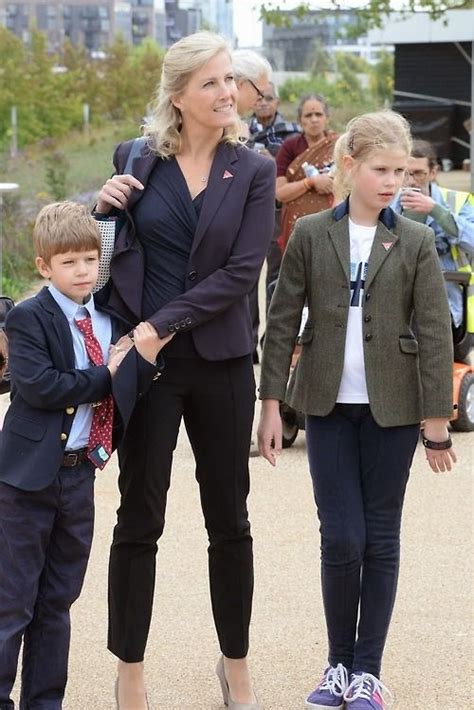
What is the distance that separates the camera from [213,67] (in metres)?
3.89

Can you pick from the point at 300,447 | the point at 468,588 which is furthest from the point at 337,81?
the point at 468,588

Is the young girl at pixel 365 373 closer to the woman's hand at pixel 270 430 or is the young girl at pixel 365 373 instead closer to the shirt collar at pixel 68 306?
the woman's hand at pixel 270 430

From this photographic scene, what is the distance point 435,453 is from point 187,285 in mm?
907

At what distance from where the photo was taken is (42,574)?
383cm

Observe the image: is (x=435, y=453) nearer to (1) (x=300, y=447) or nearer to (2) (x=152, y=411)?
(2) (x=152, y=411)

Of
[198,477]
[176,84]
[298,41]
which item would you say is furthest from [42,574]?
[298,41]

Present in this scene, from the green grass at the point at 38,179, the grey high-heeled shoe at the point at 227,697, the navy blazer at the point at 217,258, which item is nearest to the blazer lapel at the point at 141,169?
the navy blazer at the point at 217,258

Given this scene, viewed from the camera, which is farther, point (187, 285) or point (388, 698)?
point (388, 698)

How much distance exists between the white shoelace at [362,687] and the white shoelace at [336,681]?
3cm

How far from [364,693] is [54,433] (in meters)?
1.24

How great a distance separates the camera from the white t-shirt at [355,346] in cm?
410

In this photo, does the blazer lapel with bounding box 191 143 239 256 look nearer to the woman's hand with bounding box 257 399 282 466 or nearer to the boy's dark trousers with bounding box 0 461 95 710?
the woman's hand with bounding box 257 399 282 466

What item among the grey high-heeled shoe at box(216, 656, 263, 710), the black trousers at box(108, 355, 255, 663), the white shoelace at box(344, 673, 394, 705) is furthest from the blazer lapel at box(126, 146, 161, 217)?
the white shoelace at box(344, 673, 394, 705)

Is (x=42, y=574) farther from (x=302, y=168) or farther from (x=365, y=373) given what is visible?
(x=302, y=168)
